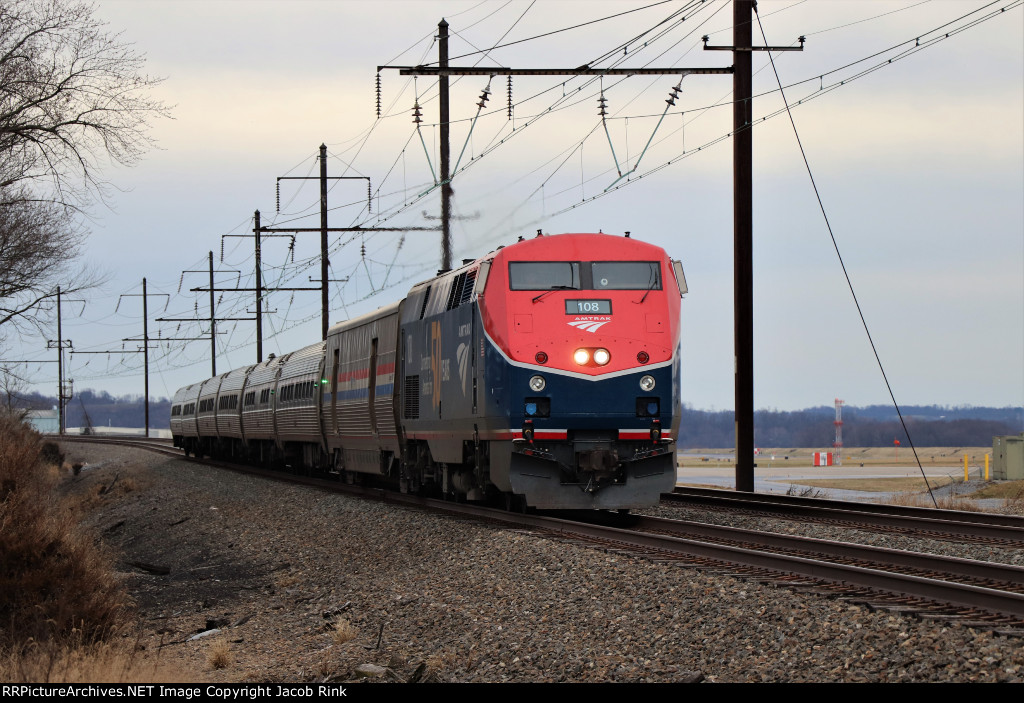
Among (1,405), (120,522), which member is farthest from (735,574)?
(1,405)

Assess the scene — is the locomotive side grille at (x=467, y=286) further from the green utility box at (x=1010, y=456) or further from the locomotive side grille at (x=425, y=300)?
the green utility box at (x=1010, y=456)

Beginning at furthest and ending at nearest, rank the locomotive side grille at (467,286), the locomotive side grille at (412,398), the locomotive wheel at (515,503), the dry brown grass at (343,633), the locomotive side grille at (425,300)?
the locomotive side grille at (412,398) < the locomotive side grille at (425,300) < the locomotive wheel at (515,503) < the locomotive side grille at (467,286) < the dry brown grass at (343,633)

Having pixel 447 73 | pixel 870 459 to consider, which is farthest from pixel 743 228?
pixel 870 459

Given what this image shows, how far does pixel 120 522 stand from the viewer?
27.4 m

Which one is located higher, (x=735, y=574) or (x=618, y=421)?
(x=618, y=421)

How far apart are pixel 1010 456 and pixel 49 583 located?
2641cm

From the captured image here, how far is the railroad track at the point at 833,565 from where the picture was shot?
9148mm

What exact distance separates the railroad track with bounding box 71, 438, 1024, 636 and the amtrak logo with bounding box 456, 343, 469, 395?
2.12 m

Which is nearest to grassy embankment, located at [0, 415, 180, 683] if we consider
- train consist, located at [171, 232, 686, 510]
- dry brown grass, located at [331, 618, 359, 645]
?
dry brown grass, located at [331, 618, 359, 645]

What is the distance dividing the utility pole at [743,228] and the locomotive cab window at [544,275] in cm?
748

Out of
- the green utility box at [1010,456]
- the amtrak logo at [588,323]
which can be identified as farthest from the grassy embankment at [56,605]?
the green utility box at [1010,456]

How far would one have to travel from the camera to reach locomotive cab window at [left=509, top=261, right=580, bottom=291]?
16.9m
